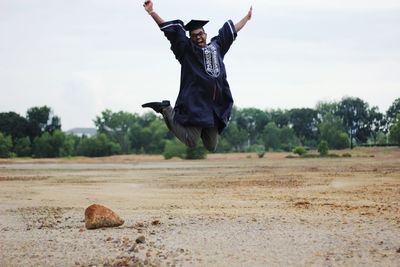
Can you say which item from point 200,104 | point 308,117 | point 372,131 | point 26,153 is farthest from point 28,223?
point 308,117

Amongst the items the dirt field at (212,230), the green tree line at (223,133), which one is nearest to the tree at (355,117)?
the green tree line at (223,133)

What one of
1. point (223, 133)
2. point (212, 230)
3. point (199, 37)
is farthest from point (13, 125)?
point (199, 37)

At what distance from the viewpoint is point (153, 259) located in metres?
7.89

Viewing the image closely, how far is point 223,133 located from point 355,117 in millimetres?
26953

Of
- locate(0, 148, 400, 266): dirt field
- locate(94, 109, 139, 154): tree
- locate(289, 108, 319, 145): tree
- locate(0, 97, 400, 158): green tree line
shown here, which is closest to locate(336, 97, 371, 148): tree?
locate(0, 97, 400, 158): green tree line

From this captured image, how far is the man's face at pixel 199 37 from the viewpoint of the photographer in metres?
7.75

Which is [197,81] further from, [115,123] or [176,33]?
[115,123]

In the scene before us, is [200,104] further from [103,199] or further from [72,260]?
[103,199]

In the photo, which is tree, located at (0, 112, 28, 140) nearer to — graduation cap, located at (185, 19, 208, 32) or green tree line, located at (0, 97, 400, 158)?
green tree line, located at (0, 97, 400, 158)

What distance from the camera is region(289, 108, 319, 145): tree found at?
110056 mm

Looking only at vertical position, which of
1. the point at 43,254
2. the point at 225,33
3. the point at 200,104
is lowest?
the point at 43,254

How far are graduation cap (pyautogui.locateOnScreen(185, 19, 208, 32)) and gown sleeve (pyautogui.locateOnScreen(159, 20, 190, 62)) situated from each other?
0.08m

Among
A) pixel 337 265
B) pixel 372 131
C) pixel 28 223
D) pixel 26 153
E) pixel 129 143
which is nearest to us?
pixel 337 265

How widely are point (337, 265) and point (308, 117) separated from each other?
107 m
